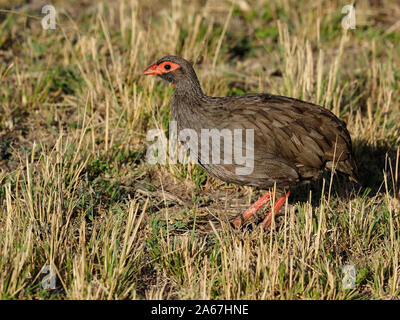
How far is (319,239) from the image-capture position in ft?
16.1

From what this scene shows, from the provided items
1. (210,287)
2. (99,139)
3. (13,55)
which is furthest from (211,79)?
(210,287)

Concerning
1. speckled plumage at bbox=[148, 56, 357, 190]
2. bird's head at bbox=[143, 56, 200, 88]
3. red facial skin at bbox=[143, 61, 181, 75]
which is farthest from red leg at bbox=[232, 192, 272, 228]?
red facial skin at bbox=[143, 61, 181, 75]

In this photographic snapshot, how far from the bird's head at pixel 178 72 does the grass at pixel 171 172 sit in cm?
74

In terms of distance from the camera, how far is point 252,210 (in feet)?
19.4

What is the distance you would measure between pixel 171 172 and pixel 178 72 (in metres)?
1.13

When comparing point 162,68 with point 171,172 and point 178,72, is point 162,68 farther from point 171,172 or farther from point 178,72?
point 171,172

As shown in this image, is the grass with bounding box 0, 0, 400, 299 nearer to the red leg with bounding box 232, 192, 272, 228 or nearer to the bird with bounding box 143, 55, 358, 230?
the red leg with bounding box 232, 192, 272, 228

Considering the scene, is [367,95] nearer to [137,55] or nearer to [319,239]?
[137,55]

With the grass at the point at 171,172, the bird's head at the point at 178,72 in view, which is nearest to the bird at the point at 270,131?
the bird's head at the point at 178,72

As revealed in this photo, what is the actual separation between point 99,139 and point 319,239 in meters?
2.94

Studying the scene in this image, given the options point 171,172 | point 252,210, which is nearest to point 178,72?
point 171,172

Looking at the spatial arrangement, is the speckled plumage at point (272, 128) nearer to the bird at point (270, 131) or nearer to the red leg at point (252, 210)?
the bird at point (270, 131)

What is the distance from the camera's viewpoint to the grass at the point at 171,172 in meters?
4.57

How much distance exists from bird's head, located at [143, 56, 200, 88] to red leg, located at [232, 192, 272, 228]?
4.09 ft
